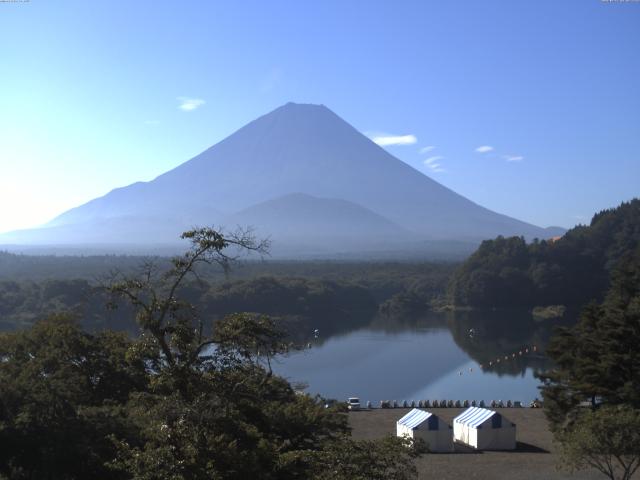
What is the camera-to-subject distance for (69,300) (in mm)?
34844

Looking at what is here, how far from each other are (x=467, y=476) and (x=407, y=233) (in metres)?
142

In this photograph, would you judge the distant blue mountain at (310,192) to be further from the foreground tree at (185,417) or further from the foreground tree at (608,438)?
the foreground tree at (185,417)

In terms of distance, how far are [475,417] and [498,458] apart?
4.19 ft

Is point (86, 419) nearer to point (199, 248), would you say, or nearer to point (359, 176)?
point (199, 248)

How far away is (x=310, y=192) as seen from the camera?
163 metres

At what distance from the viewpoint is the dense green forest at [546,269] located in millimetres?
45031

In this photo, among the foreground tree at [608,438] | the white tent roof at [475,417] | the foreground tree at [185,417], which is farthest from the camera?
the white tent roof at [475,417]

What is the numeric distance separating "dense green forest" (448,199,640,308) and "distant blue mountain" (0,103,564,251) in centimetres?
9680

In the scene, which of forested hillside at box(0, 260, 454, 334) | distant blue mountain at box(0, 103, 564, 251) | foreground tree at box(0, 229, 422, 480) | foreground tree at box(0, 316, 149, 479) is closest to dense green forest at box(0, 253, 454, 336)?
forested hillside at box(0, 260, 454, 334)

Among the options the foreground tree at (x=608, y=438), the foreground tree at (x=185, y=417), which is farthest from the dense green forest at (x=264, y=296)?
the foreground tree at (x=185, y=417)

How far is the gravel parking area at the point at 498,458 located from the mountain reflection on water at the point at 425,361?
A: 286cm

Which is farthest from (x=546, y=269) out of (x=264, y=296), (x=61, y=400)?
(x=61, y=400)

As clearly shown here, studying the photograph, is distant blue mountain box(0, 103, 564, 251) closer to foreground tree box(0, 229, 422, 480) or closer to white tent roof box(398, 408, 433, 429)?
white tent roof box(398, 408, 433, 429)

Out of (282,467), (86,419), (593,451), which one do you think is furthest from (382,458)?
(593,451)
